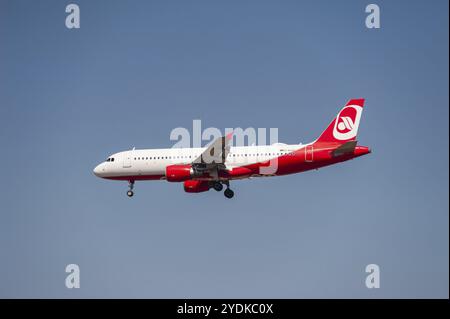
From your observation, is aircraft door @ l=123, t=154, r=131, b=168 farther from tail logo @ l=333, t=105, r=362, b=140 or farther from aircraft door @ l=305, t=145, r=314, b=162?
tail logo @ l=333, t=105, r=362, b=140

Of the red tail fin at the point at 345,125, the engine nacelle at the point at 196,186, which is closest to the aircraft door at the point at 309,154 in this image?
the red tail fin at the point at 345,125

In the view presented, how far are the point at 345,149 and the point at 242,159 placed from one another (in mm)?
9711

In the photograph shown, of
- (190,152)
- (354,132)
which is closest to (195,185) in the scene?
(190,152)

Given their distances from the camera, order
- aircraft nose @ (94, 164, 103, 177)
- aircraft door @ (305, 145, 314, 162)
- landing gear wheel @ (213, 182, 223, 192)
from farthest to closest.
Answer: aircraft nose @ (94, 164, 103, 177), landing gear wheel @ (213, 182, 223, 192), aircraft door @ (305, 145, 314, 162)

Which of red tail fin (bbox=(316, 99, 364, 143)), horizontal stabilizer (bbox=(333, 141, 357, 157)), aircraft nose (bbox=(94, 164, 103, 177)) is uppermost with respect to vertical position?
red tail fin (bbox=(316, 99, 364, 143))

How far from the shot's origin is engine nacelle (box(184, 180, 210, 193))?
74.8m

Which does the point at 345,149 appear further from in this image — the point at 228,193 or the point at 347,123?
the point at 228,193

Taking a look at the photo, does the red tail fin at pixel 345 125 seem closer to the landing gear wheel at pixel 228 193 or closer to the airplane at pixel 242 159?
the airplane at pixel 242 159

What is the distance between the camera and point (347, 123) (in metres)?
71.6

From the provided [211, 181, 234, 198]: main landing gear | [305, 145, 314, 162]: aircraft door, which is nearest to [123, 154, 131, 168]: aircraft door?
[211, 181, 234, 198]: main landing gear

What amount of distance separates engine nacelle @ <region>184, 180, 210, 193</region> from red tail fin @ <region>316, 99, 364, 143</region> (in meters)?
11.9

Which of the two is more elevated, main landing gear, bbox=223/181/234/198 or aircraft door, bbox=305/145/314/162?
aircraft door, bbox=305/145/314/162
